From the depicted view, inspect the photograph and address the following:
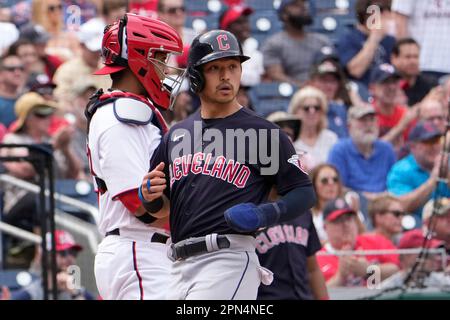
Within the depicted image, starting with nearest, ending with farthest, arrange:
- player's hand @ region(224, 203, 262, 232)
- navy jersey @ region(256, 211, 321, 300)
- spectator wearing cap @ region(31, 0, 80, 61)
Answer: player's hand @ region(224, 203, 262, 232), navy jersey @ region(256, 211, 321, 300), spectator wearing cap @ region(31, 0, 80, 61)

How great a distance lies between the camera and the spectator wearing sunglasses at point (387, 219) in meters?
8.76

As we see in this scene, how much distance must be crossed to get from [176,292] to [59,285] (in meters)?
3.02

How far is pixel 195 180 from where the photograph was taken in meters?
5.09

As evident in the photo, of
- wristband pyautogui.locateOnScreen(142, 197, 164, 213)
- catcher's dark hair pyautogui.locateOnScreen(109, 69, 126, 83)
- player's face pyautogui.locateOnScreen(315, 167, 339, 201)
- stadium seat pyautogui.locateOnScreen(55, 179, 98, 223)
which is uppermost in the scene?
catcher's dark hair pyautogui.locateOnScreen(109, 69, 126, 83)

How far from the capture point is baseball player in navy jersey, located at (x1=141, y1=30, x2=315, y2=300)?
16.4 ft

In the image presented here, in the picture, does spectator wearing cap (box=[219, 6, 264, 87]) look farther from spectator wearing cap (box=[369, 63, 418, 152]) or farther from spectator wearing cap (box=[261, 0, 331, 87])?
spectator wearing cap (box=[369, 63, 418, 152])

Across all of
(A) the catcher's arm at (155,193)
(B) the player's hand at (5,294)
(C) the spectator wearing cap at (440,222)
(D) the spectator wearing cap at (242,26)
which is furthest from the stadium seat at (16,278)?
(D) the spectator wearing cap at (242,26)

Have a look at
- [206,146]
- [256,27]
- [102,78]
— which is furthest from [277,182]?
[256,27]

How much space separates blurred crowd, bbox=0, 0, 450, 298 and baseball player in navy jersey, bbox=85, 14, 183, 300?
8.90ft

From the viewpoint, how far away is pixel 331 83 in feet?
34.2

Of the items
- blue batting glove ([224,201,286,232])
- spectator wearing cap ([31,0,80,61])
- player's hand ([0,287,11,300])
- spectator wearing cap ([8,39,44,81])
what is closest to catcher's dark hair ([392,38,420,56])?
spectator wearing cap ([31,0,80,61])

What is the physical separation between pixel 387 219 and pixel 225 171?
3.92 metres
